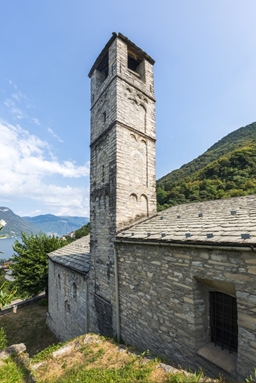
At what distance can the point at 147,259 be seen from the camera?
5.80 metres

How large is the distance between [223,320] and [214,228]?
2135 mm

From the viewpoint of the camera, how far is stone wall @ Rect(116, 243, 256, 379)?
364cm

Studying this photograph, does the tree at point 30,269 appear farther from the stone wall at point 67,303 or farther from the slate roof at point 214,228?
the slate roof at point 214,228

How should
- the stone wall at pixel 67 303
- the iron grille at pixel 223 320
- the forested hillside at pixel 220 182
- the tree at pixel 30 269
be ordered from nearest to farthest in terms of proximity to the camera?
the iron grille at pixel 223 320
the stone wall at pixel 67 303
the tree at pixel 30 269
the forested hillside at pixel 220 182

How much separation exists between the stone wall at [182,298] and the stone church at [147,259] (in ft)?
0.07

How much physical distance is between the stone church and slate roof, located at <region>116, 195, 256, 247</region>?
31 mm

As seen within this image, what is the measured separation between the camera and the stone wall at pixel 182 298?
3.64 m

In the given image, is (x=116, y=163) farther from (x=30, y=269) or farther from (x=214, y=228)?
(x=30, y=269)

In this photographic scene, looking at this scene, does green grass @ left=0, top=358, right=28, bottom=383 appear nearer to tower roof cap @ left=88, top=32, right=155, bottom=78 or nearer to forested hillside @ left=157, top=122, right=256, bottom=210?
tower roof cap @ left=88, top=32, right=155, bottom=78

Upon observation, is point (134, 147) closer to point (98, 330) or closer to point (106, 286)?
point (106, 286)

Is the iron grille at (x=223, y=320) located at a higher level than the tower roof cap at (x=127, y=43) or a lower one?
lower

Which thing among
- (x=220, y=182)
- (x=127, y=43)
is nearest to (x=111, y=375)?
(x=127, y=43)

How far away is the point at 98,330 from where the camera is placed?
7.93 meters

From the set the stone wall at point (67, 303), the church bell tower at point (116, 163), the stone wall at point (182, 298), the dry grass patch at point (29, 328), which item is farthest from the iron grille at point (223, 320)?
the dry grass patch at point (29, 328)
